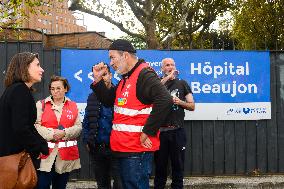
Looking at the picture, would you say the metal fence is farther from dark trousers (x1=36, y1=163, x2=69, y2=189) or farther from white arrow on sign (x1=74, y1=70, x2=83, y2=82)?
dark trousers (x1=36, y1=163, x2=69, y2=189)

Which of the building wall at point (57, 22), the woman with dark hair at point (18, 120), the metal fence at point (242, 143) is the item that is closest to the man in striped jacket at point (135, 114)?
the woman with dark hair at point (18, 120)

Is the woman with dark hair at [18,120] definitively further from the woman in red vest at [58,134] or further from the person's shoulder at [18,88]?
the woman in red vest at [58,134]

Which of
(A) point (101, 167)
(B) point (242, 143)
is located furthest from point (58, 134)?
(B) point (242, 143)

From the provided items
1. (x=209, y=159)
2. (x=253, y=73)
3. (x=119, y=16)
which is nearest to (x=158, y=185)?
(x=209, y=159)

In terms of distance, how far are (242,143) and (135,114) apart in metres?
4.43

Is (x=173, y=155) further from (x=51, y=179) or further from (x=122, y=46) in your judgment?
(x=122, y=46)

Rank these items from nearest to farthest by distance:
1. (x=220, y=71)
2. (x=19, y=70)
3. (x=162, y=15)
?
1. (x=19, y=70)
2. (x=220, y=71)
3. (x=162, y=15)

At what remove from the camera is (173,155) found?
6664 mm

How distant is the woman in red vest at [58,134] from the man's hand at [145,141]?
1.56 meters

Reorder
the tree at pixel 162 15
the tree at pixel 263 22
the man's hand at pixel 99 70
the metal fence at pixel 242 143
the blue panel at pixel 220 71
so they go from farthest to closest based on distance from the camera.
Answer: the tree at pixel 263 22 < the tree at pixel 162 15 < the metal fence at pixel 242 143 < the blue panel at pixel 220 71 < the man's hand at pixel 99 70

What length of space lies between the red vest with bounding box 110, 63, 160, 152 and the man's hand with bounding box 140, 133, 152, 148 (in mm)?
36

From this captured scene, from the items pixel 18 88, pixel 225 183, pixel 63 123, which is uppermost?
pixel 18 88

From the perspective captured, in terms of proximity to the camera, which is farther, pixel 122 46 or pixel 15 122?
pixel 122 46

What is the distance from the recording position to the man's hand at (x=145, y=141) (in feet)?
13.6
